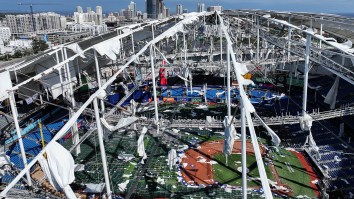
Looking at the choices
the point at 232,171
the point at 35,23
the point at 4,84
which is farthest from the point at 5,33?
the point at 232,171

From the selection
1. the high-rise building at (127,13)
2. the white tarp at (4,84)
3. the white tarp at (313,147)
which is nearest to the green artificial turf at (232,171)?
the white tarp at (313,147)

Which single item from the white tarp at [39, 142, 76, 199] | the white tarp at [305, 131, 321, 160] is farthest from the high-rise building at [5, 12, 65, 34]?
the white tarp at [39, 142, 76, 199]

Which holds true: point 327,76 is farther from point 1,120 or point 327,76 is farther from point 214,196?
point 1,120

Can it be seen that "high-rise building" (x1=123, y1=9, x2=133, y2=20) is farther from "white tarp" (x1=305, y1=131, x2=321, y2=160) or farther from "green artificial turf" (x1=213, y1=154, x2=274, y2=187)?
"white tarp" (x1=305, y1=131, x2=321, y2=160)

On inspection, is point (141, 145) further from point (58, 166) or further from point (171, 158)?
point (58, 166)

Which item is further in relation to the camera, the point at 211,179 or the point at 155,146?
the point at 155,146

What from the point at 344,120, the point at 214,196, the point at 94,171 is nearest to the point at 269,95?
the point at 344,120
